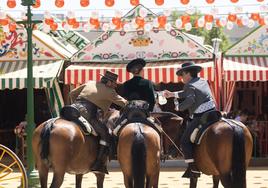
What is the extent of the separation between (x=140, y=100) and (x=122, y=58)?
26.4 feet

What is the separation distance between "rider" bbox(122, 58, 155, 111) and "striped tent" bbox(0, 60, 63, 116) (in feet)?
24.1

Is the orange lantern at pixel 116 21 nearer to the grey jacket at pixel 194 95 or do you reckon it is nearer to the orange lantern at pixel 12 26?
the orange lantern at pixel 12 26

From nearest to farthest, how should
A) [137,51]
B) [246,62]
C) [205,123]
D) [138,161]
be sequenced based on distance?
[138,161]
[205,123]
[246,62]
[137,51]

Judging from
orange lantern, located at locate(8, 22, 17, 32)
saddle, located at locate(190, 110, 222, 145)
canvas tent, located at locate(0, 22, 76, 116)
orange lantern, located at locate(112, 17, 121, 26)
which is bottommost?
saddle, located at locate(190, 110, 222, 145)

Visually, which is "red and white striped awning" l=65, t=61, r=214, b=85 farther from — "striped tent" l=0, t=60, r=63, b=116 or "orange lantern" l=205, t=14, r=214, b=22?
"orange lantern" l=205, t=14, r=214, b=22

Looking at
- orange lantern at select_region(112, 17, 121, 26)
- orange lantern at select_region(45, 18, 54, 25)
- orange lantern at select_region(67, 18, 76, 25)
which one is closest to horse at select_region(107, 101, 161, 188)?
orange lantern at select_region(112, 17, 121, 26)

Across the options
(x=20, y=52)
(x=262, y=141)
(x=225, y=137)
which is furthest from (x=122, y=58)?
(x=225, y=137)

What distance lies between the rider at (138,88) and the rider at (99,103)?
31cm

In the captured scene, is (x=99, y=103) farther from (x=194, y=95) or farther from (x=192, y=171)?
(x=192, y=171)

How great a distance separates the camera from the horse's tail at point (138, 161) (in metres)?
7.96

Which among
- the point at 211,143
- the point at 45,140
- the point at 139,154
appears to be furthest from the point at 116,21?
the point at 139,154

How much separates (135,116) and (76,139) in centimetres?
94

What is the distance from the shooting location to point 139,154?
7.96m

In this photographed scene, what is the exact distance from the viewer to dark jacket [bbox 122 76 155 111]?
8.88 meters
